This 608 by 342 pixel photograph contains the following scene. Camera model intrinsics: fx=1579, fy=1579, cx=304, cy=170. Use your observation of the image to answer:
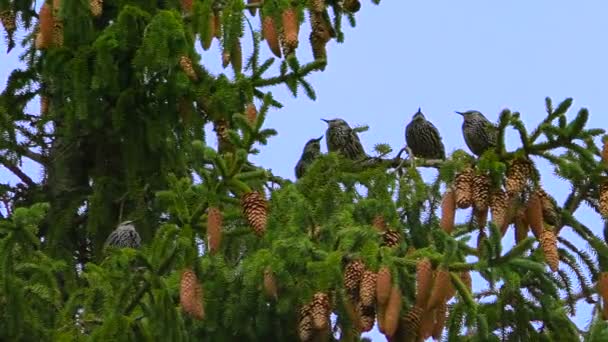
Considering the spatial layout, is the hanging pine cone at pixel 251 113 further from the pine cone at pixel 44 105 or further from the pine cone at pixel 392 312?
the pine cone at pixel 392 312

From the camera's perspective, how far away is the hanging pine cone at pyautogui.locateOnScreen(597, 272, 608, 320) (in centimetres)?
729

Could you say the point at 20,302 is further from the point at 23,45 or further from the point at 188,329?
the point at 23,45

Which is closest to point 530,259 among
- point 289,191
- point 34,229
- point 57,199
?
point 289,191

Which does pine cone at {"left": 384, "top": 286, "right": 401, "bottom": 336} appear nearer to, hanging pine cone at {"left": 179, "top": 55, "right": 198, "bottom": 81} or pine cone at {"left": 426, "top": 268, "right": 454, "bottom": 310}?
pine cone at {"left": 426, "top": 268, "right": 454, "bottom": 310}

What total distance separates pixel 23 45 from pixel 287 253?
3007 mm

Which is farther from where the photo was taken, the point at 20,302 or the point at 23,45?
the point at 23,45

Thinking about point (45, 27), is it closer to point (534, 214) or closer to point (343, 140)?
point (534, 214)

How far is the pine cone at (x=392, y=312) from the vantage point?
6.38 metres

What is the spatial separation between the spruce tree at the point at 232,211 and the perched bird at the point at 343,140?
1623mm

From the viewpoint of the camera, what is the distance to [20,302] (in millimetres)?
7148

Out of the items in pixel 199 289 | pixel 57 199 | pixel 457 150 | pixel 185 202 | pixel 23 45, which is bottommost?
pixel 199 289

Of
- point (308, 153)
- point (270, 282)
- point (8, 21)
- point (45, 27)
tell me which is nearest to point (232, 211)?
point (270, 282)

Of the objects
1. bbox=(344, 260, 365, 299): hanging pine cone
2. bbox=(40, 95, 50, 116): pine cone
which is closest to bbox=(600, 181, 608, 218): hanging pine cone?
bbox=(344, 260, 365, 299): hanging pine cone

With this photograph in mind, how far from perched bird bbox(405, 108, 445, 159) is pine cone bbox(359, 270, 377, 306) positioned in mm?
4661
